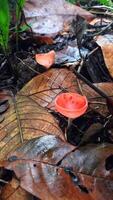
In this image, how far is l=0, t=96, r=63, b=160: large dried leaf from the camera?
1.32m

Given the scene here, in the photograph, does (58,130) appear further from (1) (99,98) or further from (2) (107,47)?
(2) (107,47)

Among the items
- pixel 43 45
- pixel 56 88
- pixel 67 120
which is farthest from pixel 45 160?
pixel 43 45

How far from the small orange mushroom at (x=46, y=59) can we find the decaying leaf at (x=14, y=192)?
25.8 inches

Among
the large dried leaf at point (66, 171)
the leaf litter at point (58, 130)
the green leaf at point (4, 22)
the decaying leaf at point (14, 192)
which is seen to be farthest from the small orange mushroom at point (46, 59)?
the decaying leaf at point (14, 192)

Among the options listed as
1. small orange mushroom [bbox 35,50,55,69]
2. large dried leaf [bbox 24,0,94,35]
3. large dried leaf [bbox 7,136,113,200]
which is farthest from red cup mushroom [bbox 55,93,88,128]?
large dried leaf [bbox 24,0,94,35]

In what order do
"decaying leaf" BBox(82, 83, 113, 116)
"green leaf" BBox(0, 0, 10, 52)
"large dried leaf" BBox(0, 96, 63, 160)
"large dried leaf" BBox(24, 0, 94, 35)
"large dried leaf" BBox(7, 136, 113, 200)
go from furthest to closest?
1. "large dried leaf" BBox(24, 0, 94, 35)
2. "green leaf" BBox(0, 0, 10, 52)
3. "decaying leaf" BBox(82, 83, 113, 116)
4. "large dried leaf" BBox(0, 96, 63, 160)
5. "large dried leaf" BBox(7, 136, 113, 200)

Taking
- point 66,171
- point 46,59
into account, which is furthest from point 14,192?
point 46,59

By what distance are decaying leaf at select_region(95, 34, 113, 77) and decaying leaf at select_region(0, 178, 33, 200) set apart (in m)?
0.71

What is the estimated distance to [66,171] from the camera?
1.17 m

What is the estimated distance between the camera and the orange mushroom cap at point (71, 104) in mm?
1333

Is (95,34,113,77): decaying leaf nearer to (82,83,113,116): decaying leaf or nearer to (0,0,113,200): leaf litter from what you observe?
(0,0,113,200): leaf litter

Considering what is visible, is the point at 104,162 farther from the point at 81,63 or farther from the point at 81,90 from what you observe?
the point at 81,63

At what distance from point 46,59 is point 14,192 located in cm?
72

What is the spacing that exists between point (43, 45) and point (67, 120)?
0.66 metres
